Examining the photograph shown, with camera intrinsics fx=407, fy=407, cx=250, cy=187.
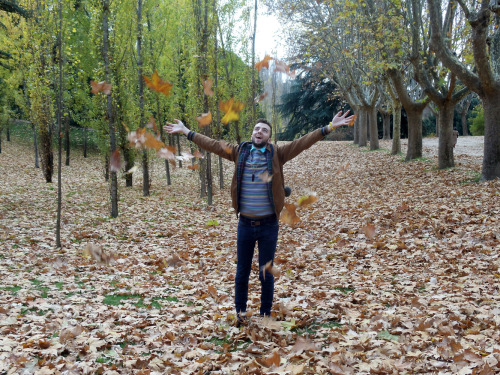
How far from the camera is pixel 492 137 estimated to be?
10648 mm

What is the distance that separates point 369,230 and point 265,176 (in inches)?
201

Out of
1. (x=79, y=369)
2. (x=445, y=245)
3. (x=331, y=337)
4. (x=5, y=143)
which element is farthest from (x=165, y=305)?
(x=5, y=143)

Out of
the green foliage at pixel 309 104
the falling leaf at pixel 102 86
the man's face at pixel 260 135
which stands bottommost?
the man's face at pixel 260 135

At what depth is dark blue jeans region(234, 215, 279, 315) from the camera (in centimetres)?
415

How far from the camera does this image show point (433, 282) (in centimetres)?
541

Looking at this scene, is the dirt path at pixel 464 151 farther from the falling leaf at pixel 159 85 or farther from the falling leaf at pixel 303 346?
the falling leaf at pixel 303 346

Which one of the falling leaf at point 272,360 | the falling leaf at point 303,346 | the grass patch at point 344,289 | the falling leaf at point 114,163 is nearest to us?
the falling leaf at point 272,360

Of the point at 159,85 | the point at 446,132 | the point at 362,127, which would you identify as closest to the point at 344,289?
the point at 159,85

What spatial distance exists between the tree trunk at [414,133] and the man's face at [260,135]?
48.0 feet

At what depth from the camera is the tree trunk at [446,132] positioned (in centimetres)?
1391

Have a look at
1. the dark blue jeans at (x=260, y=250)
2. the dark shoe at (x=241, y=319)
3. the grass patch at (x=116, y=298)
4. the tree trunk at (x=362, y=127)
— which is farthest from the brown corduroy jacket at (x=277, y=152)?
the tree trunk at (x=362, y=127)

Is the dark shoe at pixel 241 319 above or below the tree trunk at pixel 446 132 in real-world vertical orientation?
below

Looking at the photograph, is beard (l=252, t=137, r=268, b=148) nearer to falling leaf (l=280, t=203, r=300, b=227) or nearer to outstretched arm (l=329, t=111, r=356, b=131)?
outstretched arm (l=329, t=111, r=356, b=131)

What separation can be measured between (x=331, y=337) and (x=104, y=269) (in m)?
4.56
